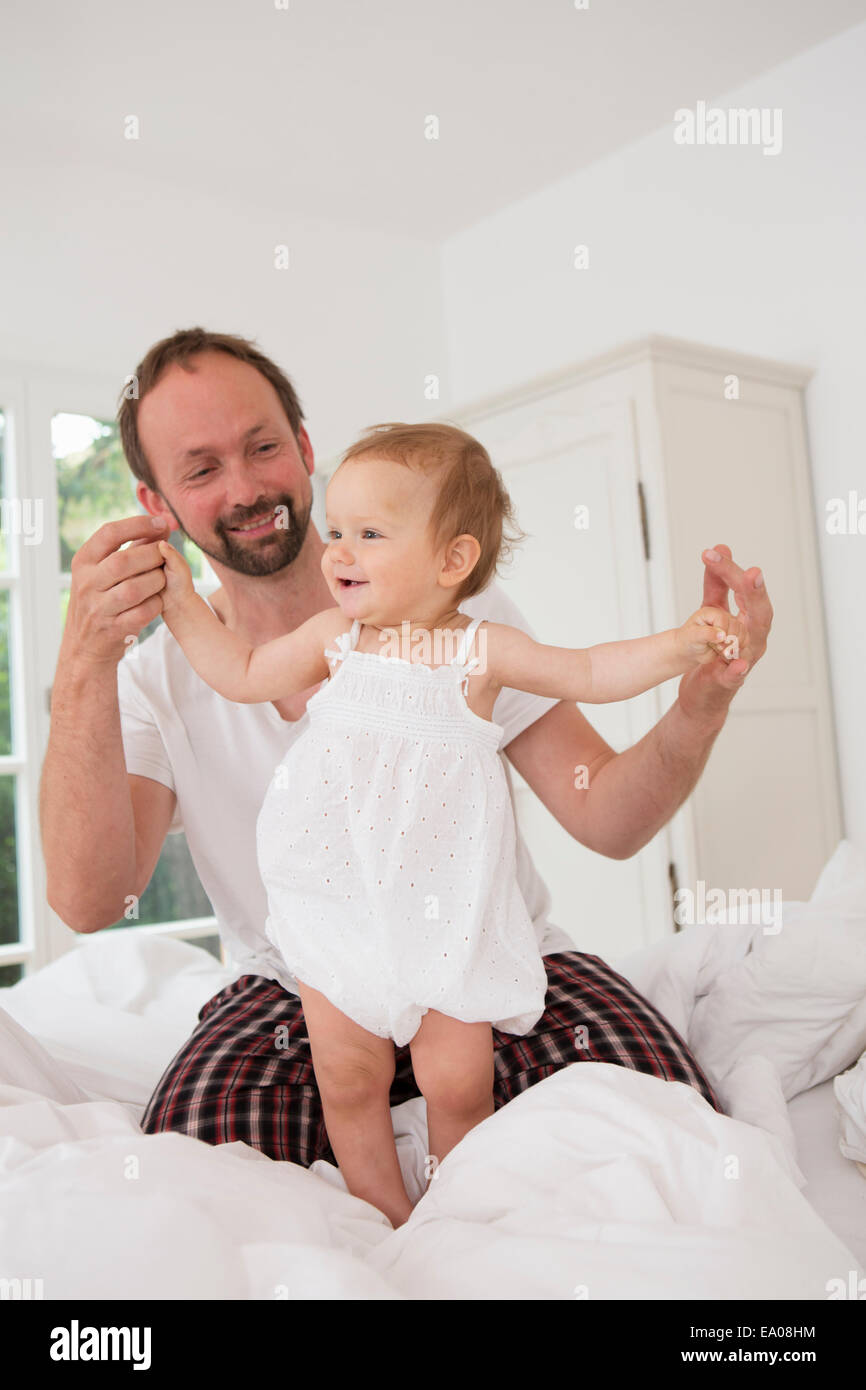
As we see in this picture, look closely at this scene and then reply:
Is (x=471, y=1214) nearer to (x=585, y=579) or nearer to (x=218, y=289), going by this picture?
(x=585, y=579)

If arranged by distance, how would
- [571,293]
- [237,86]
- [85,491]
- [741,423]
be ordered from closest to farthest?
[741,423] < [237,86] < [85,491] < [571,293]

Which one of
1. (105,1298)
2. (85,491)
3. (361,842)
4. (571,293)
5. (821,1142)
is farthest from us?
(571,293)

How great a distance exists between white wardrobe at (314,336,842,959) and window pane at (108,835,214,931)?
3.75 feet

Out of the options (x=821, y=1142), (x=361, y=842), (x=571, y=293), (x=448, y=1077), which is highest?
(x=571, y=293)

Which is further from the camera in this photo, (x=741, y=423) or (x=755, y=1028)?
(x=741, y=423)

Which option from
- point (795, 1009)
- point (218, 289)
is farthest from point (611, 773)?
point (218, 289)

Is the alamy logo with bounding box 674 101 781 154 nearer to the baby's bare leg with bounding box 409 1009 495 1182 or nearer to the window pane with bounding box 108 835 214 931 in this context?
the window pane with bounding box 108 835 214 931

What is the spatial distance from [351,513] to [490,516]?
15 centimetres

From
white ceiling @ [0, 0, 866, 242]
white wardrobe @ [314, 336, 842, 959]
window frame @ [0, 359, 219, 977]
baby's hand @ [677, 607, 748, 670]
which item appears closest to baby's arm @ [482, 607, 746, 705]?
baby's hand @ [677, 607, 748, 670]

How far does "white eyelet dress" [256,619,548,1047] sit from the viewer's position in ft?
3.47

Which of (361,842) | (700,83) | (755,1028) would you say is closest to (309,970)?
(361,842)

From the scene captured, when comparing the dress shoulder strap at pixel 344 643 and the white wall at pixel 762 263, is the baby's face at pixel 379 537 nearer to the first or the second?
the dress shoulder strap at pixel 344 643
